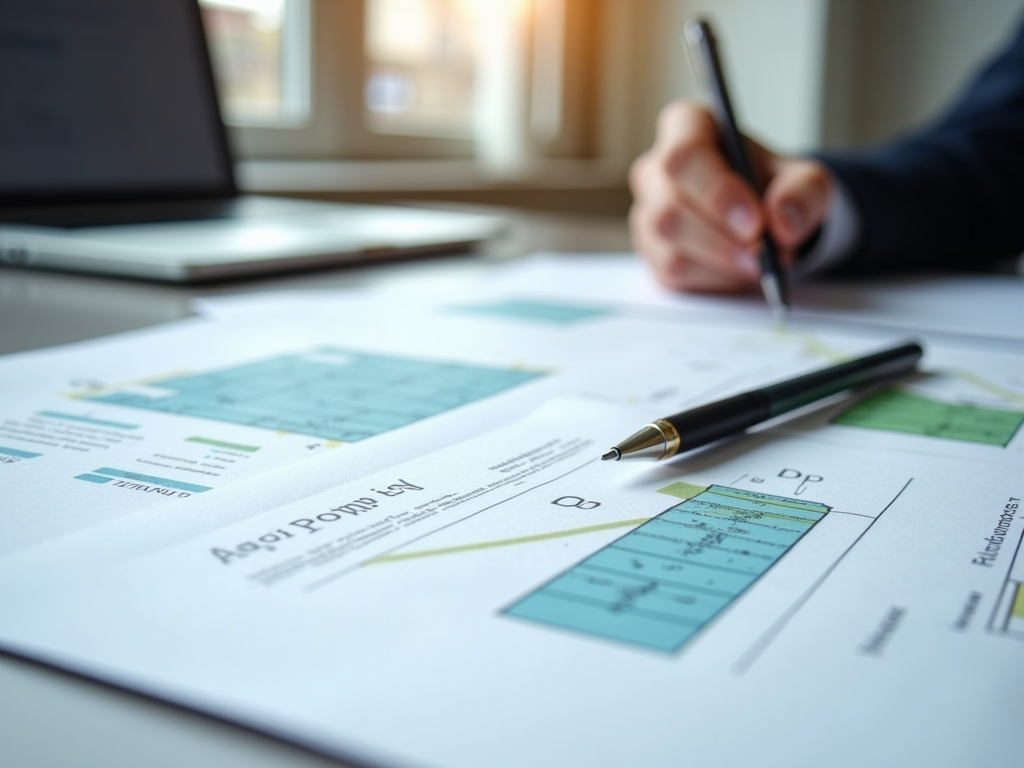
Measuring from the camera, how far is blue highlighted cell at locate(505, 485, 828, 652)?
0.82 feet

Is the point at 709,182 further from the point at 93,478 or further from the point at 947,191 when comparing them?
the point at 93,478

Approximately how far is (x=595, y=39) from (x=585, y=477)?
2404 mm

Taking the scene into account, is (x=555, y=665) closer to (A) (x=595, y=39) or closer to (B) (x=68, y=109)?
(B) (x=68, y=109)

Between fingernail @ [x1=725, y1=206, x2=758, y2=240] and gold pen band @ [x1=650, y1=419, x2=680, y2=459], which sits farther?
fingernail @ [x1=725, y1=206, x2=758, y2=240]

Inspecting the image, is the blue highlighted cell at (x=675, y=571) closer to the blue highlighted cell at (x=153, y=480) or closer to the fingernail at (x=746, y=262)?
the blue highlighted cell at (x=153, y=480)

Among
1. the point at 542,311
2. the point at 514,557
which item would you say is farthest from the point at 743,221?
the point at 514,557

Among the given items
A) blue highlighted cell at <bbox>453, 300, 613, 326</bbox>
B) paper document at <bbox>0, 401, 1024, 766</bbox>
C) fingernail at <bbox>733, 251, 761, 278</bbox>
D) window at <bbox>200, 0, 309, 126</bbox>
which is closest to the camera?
paper document at <bbox>0, 401, 1024, 766</bbox>

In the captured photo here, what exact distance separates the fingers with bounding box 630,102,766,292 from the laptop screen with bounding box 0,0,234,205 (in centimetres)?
49

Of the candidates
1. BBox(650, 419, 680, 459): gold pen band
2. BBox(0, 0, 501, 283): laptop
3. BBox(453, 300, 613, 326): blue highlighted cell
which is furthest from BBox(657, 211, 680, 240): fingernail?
BBox(650, 419, 680, 459): gold pen band

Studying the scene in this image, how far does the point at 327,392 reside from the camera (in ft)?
1.59

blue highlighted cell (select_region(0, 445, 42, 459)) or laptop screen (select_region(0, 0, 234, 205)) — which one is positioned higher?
laptop screen (select_region(0, 0, 234, 205))

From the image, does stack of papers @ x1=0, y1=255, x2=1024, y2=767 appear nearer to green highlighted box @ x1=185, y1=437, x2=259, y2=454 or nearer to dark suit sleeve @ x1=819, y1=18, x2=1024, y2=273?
green highlighted box @ x1=185, y1=437, x2=259, y2=454

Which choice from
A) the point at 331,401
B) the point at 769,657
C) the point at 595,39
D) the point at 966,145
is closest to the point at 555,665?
the point at 769,657

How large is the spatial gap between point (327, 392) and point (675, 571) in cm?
25
